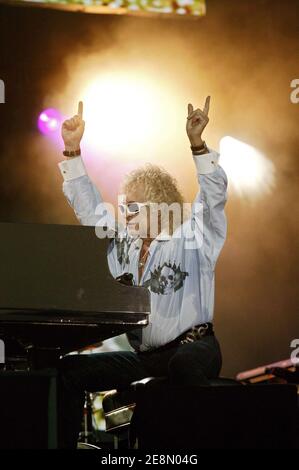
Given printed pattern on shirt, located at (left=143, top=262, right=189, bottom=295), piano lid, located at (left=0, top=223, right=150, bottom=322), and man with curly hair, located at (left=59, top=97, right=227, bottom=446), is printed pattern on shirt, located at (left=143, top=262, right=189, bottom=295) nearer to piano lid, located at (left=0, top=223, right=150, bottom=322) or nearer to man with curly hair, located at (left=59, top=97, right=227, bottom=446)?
man with curly hair, located at (left=59, top=97, right=227, bottom=446)

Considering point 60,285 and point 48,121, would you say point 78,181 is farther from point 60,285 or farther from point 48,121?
point 48,121

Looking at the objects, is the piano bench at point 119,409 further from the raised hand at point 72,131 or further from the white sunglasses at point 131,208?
the raised hand at point 72,131

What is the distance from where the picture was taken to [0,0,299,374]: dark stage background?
4.85 meters

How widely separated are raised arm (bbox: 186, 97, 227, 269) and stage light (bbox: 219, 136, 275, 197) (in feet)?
7.51

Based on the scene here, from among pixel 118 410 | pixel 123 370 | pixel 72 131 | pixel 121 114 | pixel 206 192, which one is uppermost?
pixel 121 114

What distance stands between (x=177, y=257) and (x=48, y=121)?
7.76ft

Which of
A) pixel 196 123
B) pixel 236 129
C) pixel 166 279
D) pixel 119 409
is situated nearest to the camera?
pixel 196 123

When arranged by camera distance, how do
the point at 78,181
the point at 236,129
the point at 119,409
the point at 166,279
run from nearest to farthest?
the point at 166,279 < the point at 78,181 < the point at 119,409 < the point at 236,129

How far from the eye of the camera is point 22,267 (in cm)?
219

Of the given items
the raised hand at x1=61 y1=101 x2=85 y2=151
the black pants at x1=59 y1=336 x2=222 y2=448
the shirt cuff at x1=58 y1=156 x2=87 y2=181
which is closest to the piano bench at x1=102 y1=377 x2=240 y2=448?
the black pants at x1=59 y1=336 x2=222 y2=448

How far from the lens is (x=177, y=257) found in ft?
9.09

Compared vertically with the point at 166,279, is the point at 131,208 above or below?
above

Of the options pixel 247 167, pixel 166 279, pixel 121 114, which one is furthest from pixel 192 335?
A: pixel 121 114
